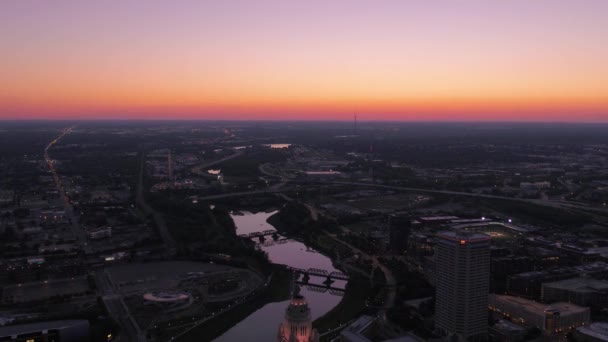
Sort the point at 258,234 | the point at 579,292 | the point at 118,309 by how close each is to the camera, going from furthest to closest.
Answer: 1. the point at 258,234
2. the point at 579,292
3. the point at 118,309

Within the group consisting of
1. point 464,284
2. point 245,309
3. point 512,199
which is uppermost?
point 464,284

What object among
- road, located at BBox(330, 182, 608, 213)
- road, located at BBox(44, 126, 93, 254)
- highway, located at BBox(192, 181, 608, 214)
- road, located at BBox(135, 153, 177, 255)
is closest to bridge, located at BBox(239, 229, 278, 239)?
road, located at BBox(135, 153, 177, 255)

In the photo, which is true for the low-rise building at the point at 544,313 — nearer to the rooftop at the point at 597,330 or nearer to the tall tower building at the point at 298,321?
the rooftop at the point at 597,330

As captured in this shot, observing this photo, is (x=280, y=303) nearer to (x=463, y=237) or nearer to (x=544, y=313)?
(x=463, y=237)

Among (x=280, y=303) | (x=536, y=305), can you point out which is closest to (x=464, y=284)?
(x=536, y=305)

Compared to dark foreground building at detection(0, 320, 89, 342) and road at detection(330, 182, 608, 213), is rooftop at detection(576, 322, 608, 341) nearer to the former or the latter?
dark foreground building at detection(0, 320, 89, 342)

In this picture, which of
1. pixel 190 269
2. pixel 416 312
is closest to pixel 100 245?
pixel 190 269

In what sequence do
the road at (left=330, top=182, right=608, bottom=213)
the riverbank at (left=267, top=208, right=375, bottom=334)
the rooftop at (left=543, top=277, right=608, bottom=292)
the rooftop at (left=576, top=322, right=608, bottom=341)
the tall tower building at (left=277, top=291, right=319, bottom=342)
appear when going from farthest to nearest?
1. the road at (left=330, top=182, right=608, bottom=213)
2. the rooftop at (left=543, top=277, right=608, bottom=292)
3. the riverbank at (left=267, top=208, right=375, bottom=334)
4. the rooftop at (left=576, top=322, right=608, bottom=341)
5. the tall tower building at (left=277, top=291, right=319, bottom=342)
